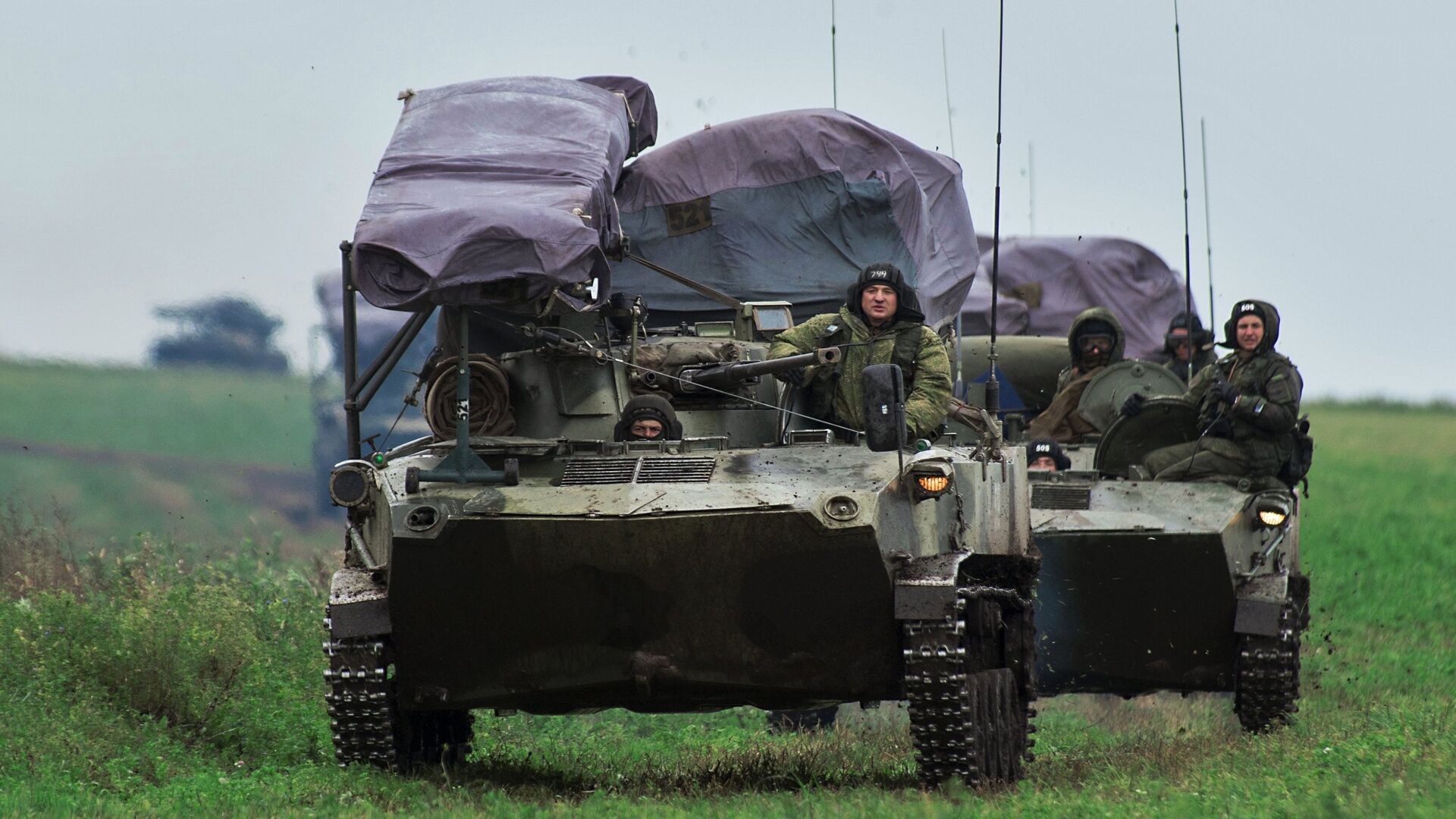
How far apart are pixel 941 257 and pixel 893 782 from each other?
584 cm

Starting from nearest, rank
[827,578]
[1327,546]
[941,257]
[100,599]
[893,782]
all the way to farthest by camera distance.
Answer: [827,578], [893,782], [100,599], [941,257], [1327,546]

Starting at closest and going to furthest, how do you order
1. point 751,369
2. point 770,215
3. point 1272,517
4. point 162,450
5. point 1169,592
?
point 751,369
point 1169,592
point 1272,517
point 770,215
point 162,450

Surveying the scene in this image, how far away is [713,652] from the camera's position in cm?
976

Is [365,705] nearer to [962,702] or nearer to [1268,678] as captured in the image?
[962,702]

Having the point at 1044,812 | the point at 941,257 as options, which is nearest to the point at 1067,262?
the point at 941,257

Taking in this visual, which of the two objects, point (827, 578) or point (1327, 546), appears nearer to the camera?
point (827, 578)

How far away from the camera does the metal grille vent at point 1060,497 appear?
13594mm

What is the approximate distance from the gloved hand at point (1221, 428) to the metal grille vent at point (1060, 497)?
927 mm

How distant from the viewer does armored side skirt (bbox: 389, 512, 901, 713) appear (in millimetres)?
9477

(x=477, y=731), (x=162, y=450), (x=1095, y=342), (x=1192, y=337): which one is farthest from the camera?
(x=162, y=450)

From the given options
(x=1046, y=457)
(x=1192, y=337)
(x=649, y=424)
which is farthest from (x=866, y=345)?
(x=1192, y=337)

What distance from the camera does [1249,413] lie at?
45.6ft

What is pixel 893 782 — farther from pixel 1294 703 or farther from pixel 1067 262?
pixel 1067 262

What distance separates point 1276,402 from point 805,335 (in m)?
3.69
